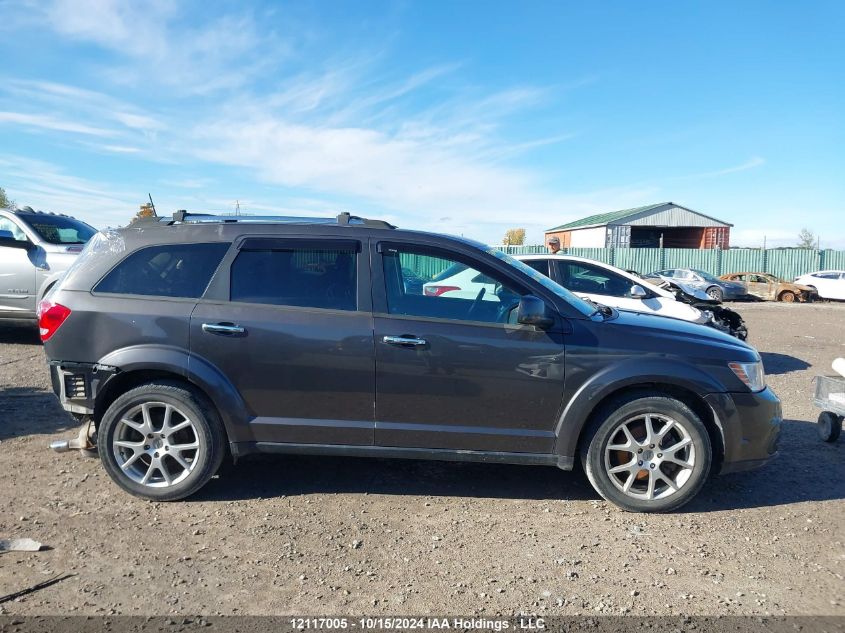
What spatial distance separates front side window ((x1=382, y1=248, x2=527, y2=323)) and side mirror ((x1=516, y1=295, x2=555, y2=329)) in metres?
0.15

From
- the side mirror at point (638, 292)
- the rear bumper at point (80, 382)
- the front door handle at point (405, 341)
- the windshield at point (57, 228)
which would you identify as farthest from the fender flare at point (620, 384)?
the windshield at point (57, 228)

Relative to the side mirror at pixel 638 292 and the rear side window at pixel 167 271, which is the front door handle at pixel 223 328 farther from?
the side mirror at pixel 638 292

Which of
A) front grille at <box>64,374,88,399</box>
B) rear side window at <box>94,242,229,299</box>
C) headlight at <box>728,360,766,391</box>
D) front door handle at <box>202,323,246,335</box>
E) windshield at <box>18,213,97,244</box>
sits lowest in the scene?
front grille at <box>64,374,88,399</box>

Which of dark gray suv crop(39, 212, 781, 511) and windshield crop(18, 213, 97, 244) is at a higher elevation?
windshield crop(18, 213, 97, 244)

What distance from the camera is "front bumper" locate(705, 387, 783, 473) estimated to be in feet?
12.9

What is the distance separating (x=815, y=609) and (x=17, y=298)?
995 cm

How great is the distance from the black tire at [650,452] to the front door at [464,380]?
0.31 metres

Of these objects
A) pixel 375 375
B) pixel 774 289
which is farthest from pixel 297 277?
pixel 774 289

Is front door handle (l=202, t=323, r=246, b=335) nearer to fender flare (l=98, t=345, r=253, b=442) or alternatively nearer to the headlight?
fender flare (l=98, t=345, r=253, b=442)

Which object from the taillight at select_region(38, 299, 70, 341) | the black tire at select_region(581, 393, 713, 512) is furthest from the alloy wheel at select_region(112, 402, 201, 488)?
the black tire at select_region(581, 393, 713, 512)

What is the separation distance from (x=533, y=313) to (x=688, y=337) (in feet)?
3.61

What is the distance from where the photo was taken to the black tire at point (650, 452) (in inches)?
154

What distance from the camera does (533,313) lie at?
151 inches

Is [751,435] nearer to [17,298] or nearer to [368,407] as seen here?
[368,407]
